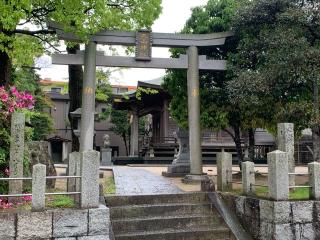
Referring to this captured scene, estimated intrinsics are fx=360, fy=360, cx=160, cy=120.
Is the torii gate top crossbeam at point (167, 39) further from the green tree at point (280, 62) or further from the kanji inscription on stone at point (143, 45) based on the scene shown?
the green tree at point (280, 62)

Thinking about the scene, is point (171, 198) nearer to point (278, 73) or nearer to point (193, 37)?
point (278, 73)

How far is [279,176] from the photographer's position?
7.98 metres

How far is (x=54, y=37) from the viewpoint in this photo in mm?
14242

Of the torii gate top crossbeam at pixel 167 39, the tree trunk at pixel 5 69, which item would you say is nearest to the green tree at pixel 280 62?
the torii gate top crossbeam at pixel 167 39

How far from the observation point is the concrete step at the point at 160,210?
874 cm

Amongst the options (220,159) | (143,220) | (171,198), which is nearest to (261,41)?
(220,159)

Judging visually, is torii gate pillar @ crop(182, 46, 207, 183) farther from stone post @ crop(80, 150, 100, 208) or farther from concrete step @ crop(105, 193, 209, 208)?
stone post @ crop(80, 150, 100, 208)

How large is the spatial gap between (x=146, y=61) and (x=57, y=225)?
7961 millimetres

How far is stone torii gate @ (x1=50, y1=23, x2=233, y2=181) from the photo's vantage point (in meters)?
12.7

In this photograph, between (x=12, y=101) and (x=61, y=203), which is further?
(x=12, y=101)

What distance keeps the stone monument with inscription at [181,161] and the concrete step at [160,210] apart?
238 inches

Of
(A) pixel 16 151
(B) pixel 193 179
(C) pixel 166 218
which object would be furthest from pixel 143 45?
(C) pixel 166 218

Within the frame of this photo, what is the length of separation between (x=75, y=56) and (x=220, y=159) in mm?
6436

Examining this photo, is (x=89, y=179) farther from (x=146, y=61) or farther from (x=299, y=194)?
(x=146, y=61)
